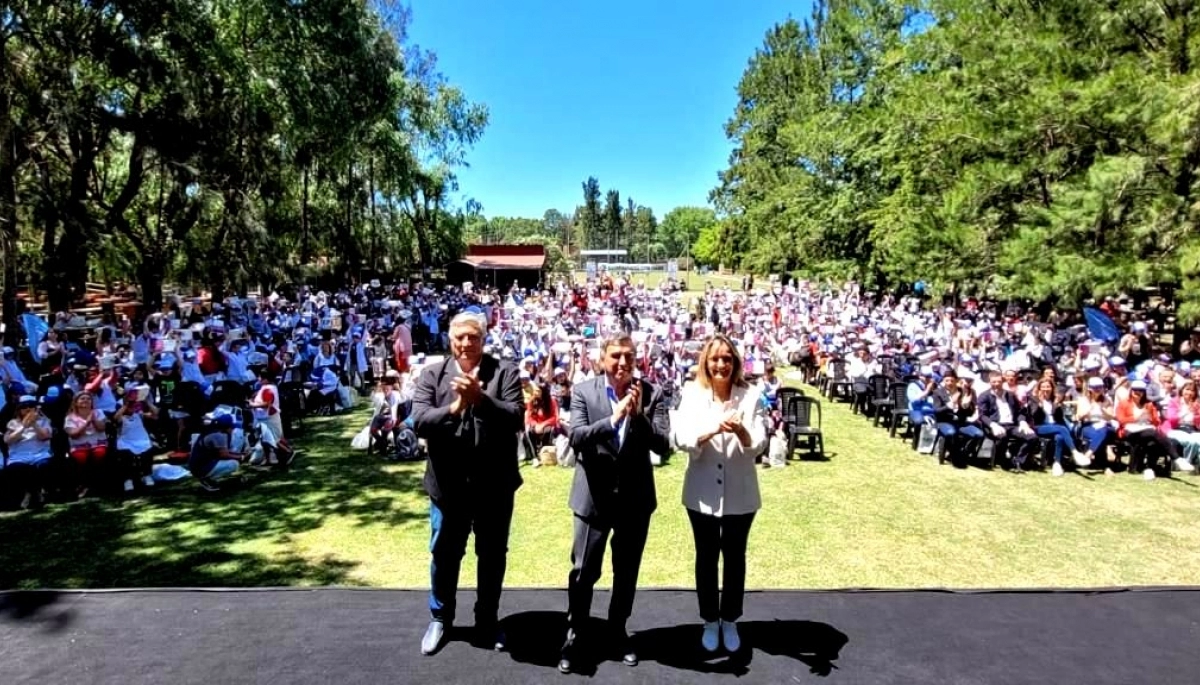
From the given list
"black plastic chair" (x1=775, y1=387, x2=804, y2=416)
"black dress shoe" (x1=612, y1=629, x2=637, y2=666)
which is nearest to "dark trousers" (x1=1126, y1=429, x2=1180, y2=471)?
"black plastic chair" (x1=775, y1=387, x2=804, y2=416)

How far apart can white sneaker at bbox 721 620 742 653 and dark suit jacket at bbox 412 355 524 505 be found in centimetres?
133

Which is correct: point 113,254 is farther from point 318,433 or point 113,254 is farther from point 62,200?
point 318,433

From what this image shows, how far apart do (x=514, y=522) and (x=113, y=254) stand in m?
14.1

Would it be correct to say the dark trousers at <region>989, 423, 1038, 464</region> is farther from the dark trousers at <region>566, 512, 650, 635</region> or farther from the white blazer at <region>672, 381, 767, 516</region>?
the dark trousers at <region>566, 512, 650, 635</region>

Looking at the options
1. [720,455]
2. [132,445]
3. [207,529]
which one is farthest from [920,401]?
[132,445]

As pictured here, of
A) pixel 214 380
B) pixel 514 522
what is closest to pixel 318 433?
pixel 214 380

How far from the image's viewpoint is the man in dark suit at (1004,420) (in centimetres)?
861

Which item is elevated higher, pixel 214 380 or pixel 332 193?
pixel 332 193

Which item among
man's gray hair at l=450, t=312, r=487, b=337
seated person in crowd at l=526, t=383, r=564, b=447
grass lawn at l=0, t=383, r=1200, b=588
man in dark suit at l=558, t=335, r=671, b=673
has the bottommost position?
grass lawn at l=0, t=383, r=1200, b=588

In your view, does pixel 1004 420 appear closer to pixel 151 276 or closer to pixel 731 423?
pixel 731 423

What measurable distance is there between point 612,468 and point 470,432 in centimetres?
70

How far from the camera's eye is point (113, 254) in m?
15.7

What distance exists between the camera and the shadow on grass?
5.27 meters

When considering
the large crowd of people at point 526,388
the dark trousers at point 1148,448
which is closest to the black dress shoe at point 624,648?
the large crowd of people at point 526,388
